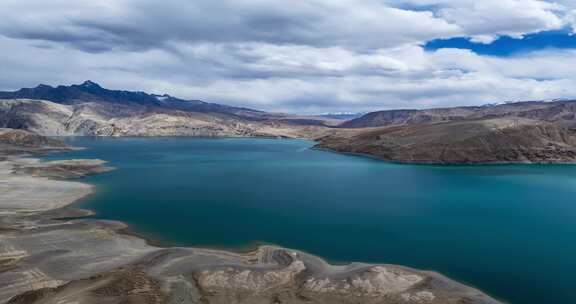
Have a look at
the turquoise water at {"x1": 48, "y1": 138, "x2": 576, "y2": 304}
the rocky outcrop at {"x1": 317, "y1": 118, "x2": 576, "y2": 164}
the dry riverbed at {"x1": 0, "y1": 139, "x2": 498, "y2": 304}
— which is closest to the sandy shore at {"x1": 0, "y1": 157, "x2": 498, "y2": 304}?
the dry riverbed at {"x1": 0, "y1": 139, "x2": 498, "y2": 304}

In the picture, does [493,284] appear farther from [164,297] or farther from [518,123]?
[518,123]

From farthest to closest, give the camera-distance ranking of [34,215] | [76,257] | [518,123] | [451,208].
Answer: [518,123] → [451,208] → [34,215] → [76,257]

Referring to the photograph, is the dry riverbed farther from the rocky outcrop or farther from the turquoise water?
the rocky outcrop

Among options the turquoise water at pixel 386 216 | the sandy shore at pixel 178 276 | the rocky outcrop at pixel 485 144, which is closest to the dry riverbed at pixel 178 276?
the sandy shore at pixel 178 276

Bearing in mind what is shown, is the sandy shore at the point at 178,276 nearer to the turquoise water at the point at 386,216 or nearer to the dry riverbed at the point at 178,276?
the dry riverbed at the point at 178,276

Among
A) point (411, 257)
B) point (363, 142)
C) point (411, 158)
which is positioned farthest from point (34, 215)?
point (363, 142)

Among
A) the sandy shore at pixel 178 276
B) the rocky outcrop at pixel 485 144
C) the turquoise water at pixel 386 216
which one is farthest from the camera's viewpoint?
the rocky outcrop at pixel 485 144
